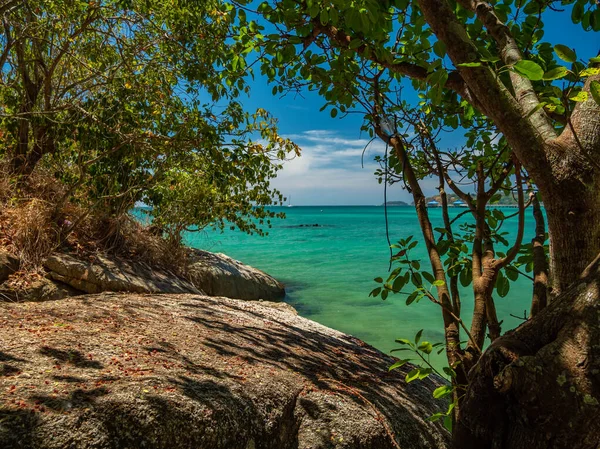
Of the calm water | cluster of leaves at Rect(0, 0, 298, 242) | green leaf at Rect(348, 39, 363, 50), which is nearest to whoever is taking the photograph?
green leaf at Rect(348, 39, 363, 50)

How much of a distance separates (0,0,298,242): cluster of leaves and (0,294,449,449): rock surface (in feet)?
6.19

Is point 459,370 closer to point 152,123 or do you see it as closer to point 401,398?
point 401,398

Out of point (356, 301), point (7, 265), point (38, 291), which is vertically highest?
point (7, 265)

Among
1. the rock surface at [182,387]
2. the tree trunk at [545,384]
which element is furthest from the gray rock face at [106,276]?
the tree trunk at [545,384]

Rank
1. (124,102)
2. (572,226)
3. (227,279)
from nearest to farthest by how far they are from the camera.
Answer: (572,226)
(124,102)
(227,279)

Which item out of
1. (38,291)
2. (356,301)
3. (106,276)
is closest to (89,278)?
(106,276)

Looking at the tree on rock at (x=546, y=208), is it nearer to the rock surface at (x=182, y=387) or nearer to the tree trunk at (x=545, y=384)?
the tree trunk at (x=545, y=384)

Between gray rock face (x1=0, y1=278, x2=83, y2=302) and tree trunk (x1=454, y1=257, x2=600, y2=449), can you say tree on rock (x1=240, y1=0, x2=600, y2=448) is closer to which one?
tree trunk (x1=454, y1=257, x2=600, y2=449)

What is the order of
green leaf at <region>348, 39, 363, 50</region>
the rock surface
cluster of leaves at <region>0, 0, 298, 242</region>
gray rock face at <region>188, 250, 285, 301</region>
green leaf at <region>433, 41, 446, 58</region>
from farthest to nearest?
gray rock face at <region>188, 250, 285, 301</region> < cluster of leaves at <region>0, 0, 298, 242</region> < green leaf at <region>348, 39, 363, 50</region> < the rock surface < green leaf at <region>433, 41, 446, 58</region>

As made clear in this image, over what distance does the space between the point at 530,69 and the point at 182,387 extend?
7.43ft

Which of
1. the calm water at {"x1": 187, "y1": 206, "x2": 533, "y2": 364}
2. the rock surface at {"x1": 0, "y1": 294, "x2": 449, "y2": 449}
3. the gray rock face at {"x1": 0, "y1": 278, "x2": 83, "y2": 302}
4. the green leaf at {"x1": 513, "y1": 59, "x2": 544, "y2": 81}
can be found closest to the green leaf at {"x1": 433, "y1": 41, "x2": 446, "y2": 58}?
the green leaf at {"x1": 513, "y1": 59, "x2": 544, "y2": 81}

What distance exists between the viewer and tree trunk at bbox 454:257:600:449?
1.13 meters

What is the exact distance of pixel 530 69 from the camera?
47.6 inches

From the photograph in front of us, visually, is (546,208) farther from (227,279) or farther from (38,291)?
(227,279)
